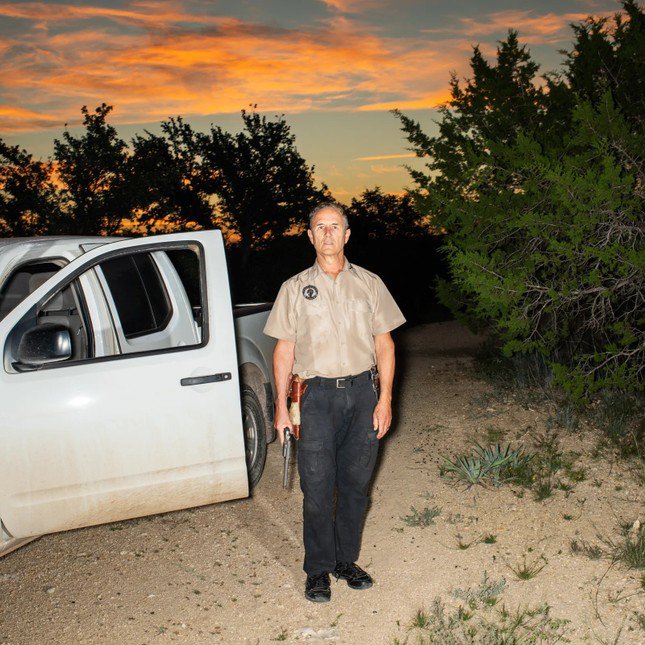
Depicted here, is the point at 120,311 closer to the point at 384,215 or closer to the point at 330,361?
the point at 330,361

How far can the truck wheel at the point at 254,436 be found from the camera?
20.0ft

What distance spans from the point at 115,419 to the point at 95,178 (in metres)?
21.8

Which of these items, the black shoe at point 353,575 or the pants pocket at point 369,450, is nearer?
the pants pocket at point 369,450

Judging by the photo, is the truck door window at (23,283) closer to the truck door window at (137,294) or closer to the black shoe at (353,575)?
the truck door window at (137,294)

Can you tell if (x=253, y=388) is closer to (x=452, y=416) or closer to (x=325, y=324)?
(x=325, y=324)

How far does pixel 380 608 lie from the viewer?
4.20 metres

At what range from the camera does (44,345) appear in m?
3.97

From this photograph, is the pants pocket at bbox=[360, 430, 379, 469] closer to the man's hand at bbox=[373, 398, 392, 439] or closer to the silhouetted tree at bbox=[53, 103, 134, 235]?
the man's hand at bbox=[373, 398, 392, 439]

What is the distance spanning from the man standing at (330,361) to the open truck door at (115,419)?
0.55 meters

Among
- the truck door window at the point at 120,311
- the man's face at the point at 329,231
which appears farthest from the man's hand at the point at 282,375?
the truck door window at the point at 120,311

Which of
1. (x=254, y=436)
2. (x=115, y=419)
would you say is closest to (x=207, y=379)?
(x=115, y=419)

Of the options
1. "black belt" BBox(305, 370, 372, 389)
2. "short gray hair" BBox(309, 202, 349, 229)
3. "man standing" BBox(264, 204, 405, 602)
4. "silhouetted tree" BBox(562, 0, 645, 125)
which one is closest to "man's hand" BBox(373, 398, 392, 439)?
"man standing" BBox(264, 204, 405, 602)

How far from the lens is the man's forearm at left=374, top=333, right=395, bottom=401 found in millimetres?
4145

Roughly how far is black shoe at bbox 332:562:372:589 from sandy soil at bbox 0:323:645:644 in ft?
Answer: 0.20
